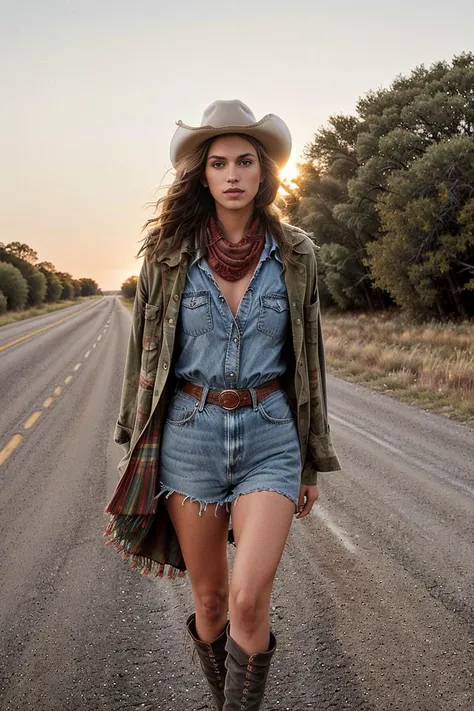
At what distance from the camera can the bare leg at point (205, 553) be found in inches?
85.9

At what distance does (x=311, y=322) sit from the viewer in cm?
239

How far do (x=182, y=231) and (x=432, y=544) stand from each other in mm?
3033

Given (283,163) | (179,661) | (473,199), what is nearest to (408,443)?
(179,661)

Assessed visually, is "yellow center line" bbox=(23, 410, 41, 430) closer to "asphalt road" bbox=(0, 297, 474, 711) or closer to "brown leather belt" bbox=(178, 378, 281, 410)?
"asphalt road" bbox=(0, 297, 474, 711)

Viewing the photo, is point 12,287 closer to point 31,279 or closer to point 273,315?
point 31,279

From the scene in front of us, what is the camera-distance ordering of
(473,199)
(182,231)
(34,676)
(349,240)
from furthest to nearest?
(349,240), (473,199), (34,676), (182,231)

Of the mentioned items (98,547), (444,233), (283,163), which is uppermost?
(444,233)

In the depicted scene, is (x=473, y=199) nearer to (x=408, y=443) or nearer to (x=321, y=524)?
(x=408, y=443)

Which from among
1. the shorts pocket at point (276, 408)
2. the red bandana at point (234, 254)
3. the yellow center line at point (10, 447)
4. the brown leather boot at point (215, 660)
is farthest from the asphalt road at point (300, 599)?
the red bandana at point (234, 254)

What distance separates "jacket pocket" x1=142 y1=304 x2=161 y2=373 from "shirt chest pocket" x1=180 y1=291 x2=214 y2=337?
Result: 0.10 metres

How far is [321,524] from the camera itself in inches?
190

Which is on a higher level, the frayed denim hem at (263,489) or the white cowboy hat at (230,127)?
the white cowboy hat at (230,127)

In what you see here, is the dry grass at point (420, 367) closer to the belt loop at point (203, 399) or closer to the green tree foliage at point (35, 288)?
the belt loop at point (203, 399)

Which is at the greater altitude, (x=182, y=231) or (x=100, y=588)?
(x=182, y=231)
